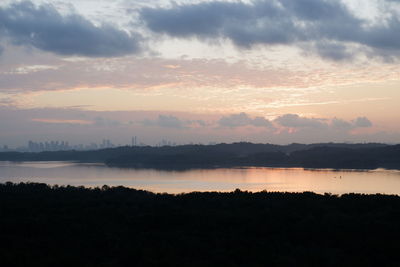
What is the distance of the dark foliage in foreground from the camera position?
12.5 meters

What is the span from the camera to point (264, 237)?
15828 millimetres

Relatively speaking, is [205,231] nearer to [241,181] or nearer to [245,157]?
[241,181]

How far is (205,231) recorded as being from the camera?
16.8 m

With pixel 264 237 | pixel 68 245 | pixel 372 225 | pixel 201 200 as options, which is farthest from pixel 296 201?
pixel 68 245

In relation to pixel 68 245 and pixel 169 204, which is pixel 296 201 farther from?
pixel 68 245

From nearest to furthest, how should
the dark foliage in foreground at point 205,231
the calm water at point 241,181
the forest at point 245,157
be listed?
the dark foliage in foreground at point 205,231, the calm water at point 241,181, the forest at point 245,157

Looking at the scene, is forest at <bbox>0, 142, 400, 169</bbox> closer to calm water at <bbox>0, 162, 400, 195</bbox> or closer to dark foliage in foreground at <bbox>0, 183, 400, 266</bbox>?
calm water at <bbox>0, 162, 400, 195</bbox>

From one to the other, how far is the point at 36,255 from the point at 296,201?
14.9 metres

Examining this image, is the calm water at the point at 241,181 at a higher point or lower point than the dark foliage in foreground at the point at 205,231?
lower

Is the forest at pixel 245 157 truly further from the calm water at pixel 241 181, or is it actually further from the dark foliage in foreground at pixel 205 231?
the dark foliage in foreground at pixel 205 231

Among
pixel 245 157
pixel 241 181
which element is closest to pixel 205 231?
pixel 241 181

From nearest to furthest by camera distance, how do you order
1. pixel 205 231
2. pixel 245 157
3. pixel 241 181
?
pixel 205 231
pixel 241 181
pixel 245 157

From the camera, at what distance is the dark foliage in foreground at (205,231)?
1251 centimetres

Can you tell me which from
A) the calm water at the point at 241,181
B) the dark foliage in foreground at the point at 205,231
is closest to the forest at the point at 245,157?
the calm water at the point at 241,181
